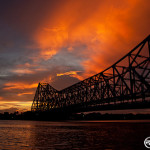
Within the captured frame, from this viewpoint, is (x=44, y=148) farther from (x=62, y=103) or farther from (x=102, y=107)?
(x=62, y=103)

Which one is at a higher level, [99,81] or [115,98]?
[99,81]

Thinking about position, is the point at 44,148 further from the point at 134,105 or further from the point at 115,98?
the point at 115,98

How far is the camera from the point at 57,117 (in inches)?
4240

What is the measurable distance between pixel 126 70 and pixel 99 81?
2606cm

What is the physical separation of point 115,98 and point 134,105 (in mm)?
9405

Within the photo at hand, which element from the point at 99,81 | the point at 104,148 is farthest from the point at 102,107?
the point at 104,148

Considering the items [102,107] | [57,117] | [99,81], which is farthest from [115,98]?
[57,117]

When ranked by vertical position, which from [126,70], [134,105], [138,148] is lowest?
[138,148]

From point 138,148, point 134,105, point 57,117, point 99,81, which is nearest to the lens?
point 138,148

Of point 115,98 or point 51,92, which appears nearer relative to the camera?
point 115,98

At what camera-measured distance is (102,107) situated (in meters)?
56.2

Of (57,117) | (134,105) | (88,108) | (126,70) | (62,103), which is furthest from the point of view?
(62,103)

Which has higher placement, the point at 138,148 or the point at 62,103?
the point at 62,103

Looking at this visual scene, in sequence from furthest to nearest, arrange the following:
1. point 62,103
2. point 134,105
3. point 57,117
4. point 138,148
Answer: point 62,103 → point 57,117 → point 134,105 → point 138,148
